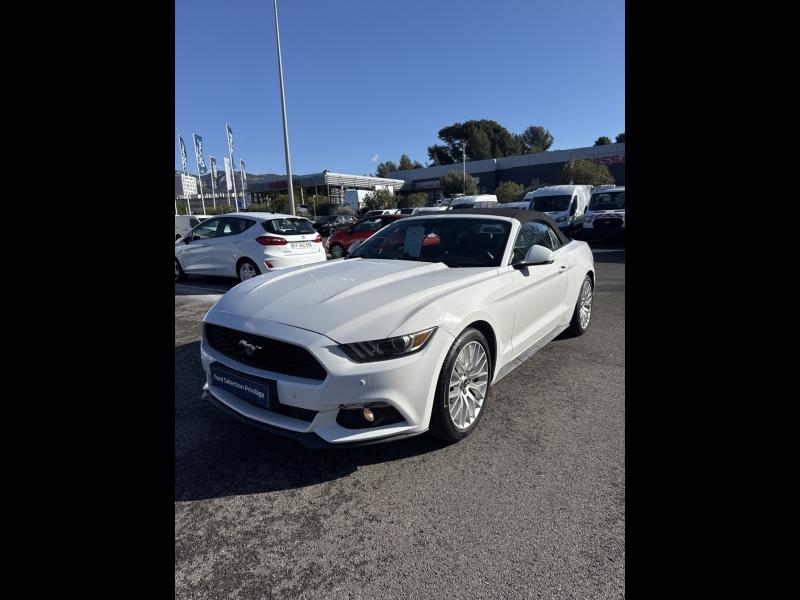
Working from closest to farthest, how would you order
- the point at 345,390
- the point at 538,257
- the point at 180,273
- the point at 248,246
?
the point at 345,390 → the point at 538,257 → the point at 248,246 → the point at 180,273

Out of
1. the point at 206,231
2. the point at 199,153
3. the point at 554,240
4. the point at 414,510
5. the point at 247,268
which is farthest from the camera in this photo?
the point at 199,153

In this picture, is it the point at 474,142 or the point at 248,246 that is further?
the point at 474,142

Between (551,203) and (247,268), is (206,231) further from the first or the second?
(551,203)

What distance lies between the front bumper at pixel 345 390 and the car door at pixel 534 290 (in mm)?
1077

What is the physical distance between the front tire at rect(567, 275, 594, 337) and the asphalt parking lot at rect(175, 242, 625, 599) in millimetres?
1581

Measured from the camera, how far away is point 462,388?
294 centimetres

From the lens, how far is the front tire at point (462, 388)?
275 centimetres

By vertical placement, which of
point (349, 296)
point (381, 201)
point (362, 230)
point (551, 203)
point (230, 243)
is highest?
point (381, 201)

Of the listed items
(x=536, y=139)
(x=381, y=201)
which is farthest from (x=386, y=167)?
(x=381, y=201)

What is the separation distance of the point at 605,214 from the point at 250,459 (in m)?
15.0

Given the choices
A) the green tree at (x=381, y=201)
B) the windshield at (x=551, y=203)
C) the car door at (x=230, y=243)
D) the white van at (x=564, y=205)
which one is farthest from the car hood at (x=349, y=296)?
the green tree at (x=381, y=201)
